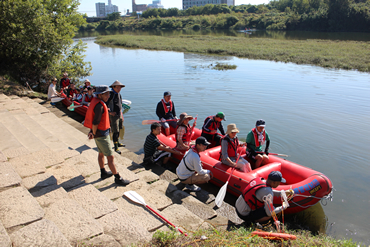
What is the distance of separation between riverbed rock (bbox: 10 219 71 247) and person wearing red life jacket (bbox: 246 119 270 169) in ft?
14.0

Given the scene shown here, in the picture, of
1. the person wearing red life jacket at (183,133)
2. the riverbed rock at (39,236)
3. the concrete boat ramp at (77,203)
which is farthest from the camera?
the person wearing red life jacket at (183,133)

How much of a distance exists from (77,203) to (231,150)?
3390 mm

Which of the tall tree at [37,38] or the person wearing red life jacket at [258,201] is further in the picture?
the tall tree at [37,38]

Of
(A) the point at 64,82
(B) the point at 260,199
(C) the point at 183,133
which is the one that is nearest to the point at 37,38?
(A) the point at 64,82

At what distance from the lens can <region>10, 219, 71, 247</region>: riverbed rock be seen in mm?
2594

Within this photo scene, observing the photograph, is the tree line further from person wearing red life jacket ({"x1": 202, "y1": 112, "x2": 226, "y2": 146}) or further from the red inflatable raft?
the red inflatable raft

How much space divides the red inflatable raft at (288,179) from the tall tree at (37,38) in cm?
1102

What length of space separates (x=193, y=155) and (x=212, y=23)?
75.0m

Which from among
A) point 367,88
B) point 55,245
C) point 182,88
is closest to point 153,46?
point 182,88

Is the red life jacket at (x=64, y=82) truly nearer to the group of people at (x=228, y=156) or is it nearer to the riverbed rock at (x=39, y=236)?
the group of people at (x=228, y=156)

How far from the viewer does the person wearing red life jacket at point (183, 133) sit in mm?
6234

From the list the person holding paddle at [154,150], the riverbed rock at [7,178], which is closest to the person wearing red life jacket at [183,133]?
the person holding paddle at [154,150]

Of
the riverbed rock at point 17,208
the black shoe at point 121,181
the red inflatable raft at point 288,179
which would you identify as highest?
the riverbed rock at point 17,208

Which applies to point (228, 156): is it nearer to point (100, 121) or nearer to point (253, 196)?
point (253, 196)
